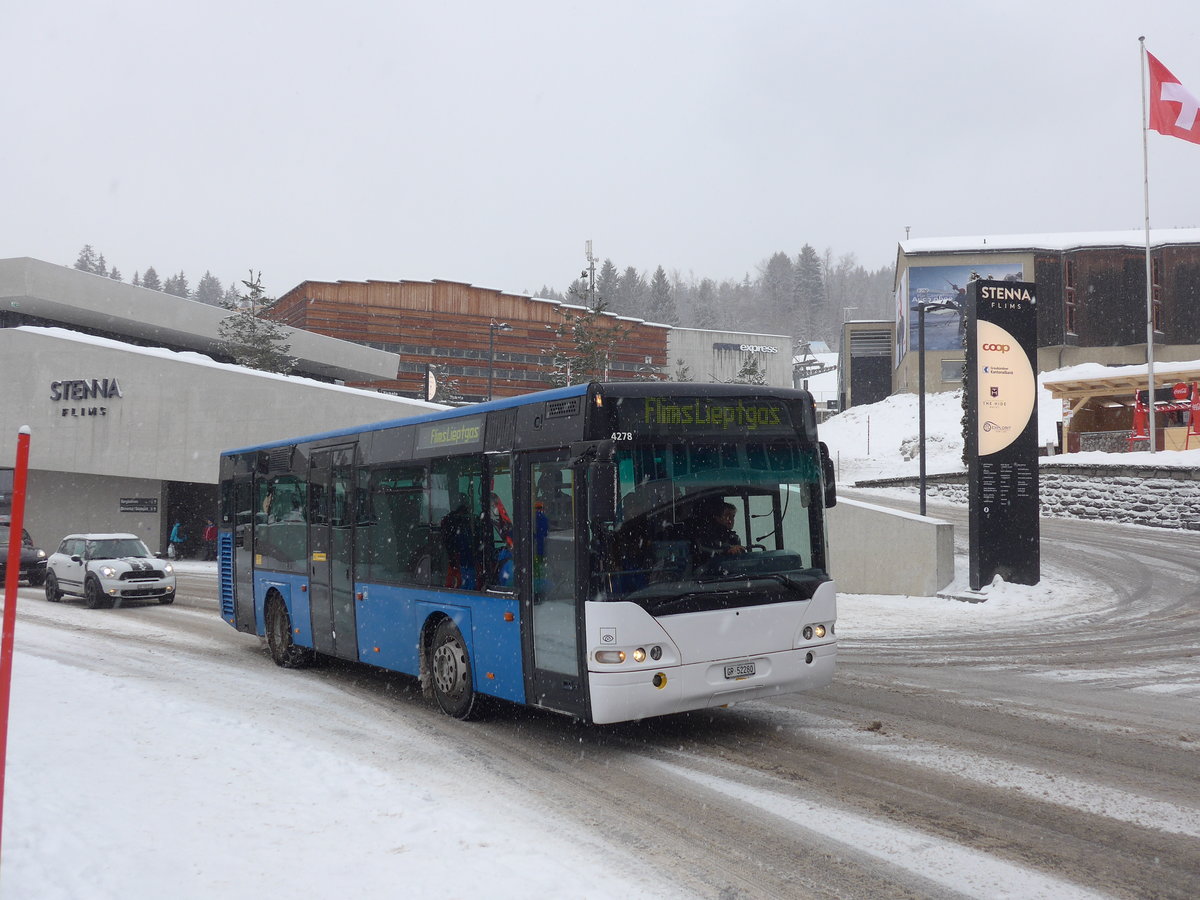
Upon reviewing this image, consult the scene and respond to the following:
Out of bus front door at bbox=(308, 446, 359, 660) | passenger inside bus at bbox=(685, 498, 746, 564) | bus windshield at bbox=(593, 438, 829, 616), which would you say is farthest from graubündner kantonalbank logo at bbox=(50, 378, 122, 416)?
passenger inside bus at bbox=(685, 498, 746, 564)

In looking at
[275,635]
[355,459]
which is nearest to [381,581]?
[355,459]

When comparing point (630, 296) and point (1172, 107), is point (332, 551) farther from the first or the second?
point (630, 296)

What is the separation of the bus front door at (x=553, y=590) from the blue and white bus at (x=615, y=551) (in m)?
0.02

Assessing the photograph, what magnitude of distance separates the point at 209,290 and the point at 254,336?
4631 inches

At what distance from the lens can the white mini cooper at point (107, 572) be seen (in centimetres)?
2106

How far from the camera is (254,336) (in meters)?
49.5

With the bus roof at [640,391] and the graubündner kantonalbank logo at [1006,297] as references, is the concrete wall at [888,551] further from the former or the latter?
the bus roof at [640,391]

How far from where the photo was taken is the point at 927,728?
849 cm

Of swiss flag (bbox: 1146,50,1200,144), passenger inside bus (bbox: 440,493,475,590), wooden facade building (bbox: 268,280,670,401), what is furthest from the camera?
wooden facade building (bbox: 268,280,670,401)

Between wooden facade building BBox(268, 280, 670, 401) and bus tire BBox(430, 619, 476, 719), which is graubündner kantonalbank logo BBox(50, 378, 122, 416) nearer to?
wooden facade building BBox(268, 280, 670, 401)

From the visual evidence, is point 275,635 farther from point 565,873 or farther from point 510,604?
point 565,873

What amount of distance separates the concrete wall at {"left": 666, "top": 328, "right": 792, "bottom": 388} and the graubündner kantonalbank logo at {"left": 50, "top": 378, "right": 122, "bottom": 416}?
4627 centimetres

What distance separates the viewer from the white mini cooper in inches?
829

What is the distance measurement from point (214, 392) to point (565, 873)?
118 ft
